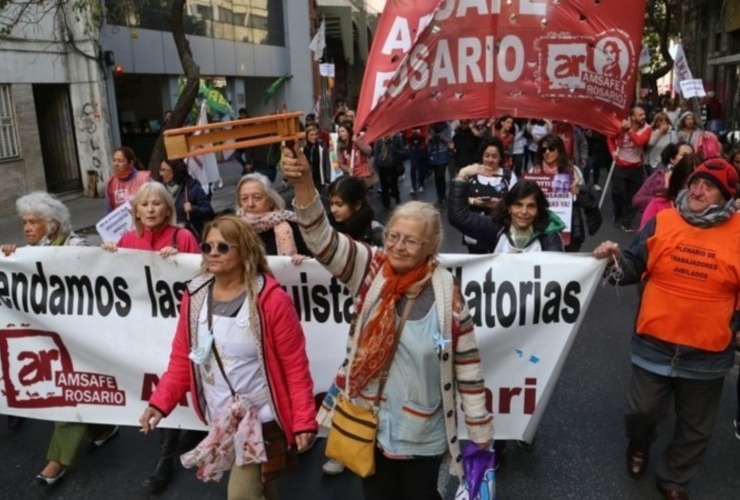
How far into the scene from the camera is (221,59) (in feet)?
67.4

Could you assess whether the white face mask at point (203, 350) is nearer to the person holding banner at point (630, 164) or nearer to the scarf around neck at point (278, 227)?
the scarf around neck at point (278, 227)

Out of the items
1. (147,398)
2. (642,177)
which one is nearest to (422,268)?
(147,398)

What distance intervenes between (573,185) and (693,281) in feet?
7.98

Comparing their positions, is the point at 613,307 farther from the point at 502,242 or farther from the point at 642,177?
the point at 642,177

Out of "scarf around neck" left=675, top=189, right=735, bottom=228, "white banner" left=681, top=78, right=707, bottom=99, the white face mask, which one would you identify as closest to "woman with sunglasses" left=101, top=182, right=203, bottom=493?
the white face mask

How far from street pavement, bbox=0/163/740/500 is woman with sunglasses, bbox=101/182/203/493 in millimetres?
152

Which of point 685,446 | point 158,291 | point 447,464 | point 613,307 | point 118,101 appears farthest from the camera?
point 118,101

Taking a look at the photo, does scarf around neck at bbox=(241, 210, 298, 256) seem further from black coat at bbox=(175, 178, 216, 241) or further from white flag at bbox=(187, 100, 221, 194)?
white flag at bbox=(187, 100, 221, 194)

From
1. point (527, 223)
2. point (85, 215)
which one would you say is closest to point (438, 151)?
point (85, 215)

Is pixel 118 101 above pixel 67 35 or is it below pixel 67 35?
below

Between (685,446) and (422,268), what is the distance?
6.28 ft

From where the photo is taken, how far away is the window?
1258cm

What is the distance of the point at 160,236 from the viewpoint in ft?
13.3

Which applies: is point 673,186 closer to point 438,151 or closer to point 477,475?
point 477,475
